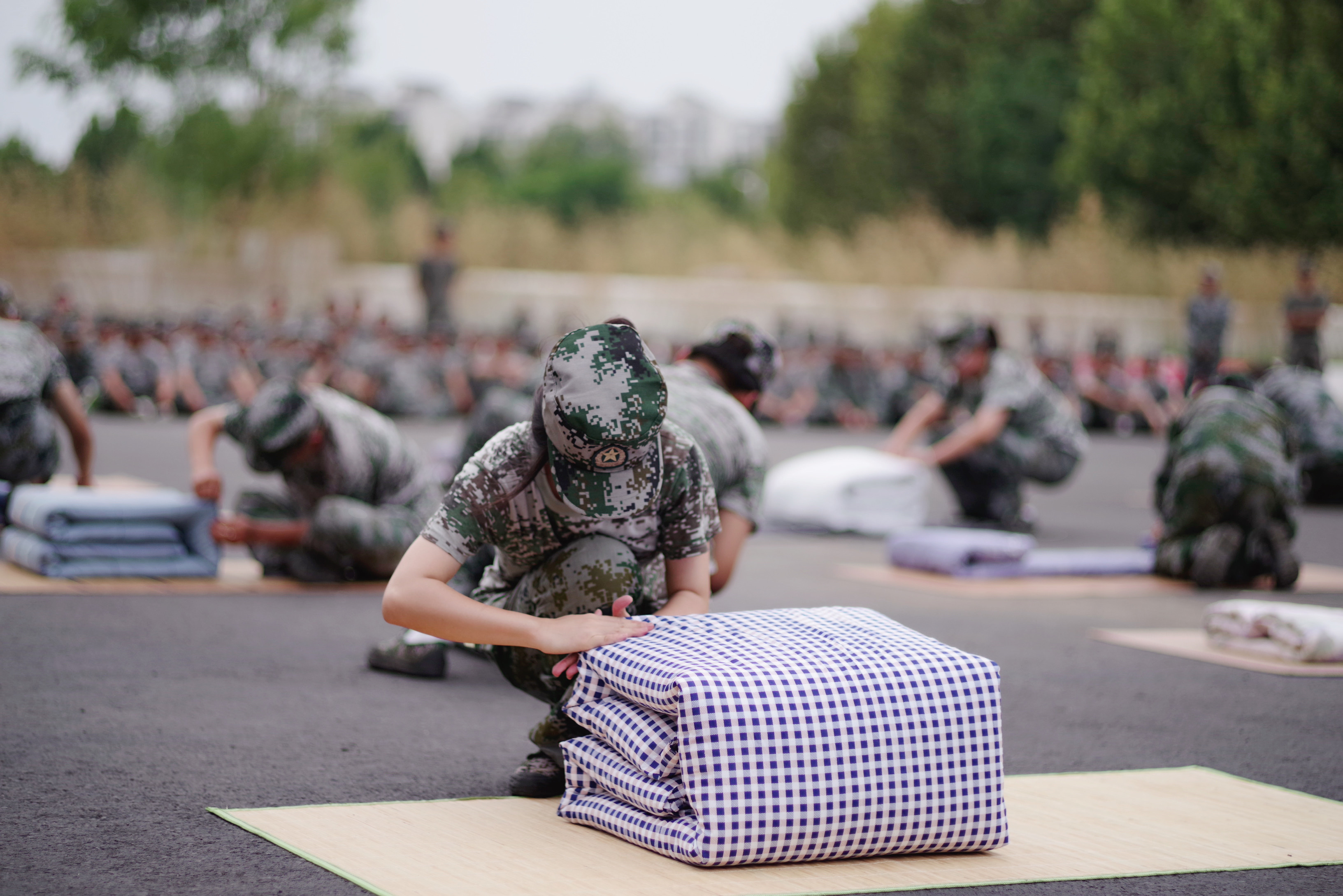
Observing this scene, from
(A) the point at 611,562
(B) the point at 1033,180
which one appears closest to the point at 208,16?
(B) the point at 1033,180

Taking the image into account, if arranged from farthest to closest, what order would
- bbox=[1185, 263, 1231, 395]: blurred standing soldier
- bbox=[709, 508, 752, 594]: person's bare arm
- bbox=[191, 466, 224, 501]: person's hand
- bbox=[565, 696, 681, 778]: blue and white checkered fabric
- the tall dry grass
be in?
the tall dry grass, bbox=[1185, 263, 1231, 395]: blurred standing soldier, bbox=[191, 466, 224, 501]: person's hand, bbox=[709, 508, 752, 594]: person's bare arm, bbox=[565, 696, 681, 778]: blue and white checkered fabric

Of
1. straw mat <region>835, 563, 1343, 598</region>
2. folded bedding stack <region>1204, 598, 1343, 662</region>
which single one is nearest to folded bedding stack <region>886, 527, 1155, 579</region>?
straw mat <region>835, 563, 1343, 598</region>

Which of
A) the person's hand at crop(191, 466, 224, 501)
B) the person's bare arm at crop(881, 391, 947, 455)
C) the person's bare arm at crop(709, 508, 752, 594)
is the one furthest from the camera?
the person's bare arm at crop(881, 391, 947, 455)

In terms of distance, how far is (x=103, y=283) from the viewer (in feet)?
92.3

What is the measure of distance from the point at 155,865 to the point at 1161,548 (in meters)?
6.25

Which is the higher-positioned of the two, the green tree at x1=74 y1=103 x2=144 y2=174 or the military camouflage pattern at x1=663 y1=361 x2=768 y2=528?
the green tree at x1=74 y1=103 x2=144 y2=174

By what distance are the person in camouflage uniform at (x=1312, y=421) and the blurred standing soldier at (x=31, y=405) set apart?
809cm

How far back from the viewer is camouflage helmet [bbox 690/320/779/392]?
5.21 metres

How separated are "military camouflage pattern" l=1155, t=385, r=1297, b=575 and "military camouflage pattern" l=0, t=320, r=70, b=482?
5.53 m

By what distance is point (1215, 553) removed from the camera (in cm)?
770

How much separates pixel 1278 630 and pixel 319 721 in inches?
147

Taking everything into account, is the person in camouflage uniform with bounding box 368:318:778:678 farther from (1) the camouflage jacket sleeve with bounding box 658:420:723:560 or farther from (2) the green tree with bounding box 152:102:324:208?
(2) the green tree with bounding box 152:102:324:208

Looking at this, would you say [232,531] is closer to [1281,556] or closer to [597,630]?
[597,630]

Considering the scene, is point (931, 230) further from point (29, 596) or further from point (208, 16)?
point (29, 596)
